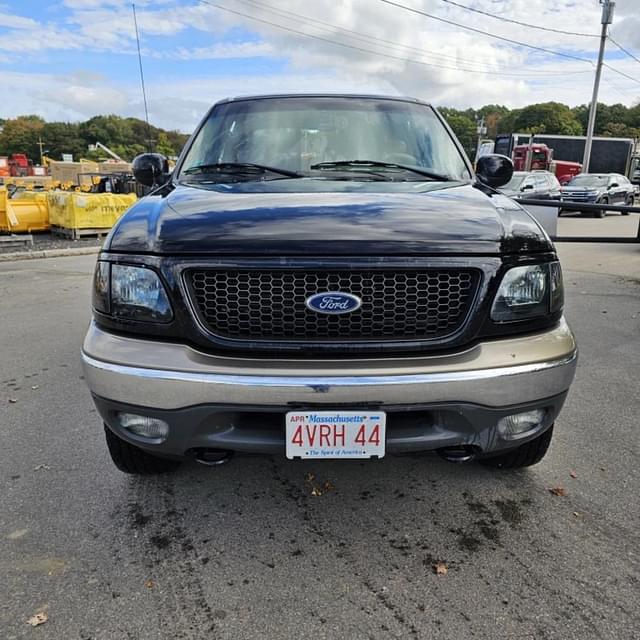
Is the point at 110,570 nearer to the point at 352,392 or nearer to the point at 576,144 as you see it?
the point at 352,392

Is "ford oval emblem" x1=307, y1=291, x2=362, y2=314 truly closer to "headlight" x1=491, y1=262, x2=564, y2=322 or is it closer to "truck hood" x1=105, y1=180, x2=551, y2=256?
"truck hood" x1=105, y1=180, x2=551, y2=256

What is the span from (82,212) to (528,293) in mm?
13515

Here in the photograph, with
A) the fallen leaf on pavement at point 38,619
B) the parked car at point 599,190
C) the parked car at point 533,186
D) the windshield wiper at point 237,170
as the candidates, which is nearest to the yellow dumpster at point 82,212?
the parked car at point 533,186

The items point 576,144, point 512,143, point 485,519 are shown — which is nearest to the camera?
point 485,519

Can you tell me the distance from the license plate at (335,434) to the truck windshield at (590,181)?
2351 cm

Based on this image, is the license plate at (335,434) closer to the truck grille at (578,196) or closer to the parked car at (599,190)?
the parked car at (599,190)

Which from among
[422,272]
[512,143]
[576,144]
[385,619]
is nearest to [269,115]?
[422,272]

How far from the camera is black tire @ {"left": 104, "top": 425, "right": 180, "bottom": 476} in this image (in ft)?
8.52

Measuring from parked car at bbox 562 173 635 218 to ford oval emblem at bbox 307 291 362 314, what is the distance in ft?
70.0

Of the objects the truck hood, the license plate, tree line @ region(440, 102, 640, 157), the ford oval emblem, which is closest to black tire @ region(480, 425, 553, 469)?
the license plate

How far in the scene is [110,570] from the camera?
7.25ft

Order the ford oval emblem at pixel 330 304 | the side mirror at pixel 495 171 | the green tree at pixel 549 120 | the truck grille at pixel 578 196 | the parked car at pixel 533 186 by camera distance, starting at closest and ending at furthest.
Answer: the ford oval emblem at pixel 330 304 < the side mirror at pixel 495 171 < the parked car at pixel 533 186 < the truck grille at pixel 578 196 < the green tree at pixel 549 120

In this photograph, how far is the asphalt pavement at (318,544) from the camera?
1973 mm

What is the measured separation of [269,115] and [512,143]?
3081 cm
